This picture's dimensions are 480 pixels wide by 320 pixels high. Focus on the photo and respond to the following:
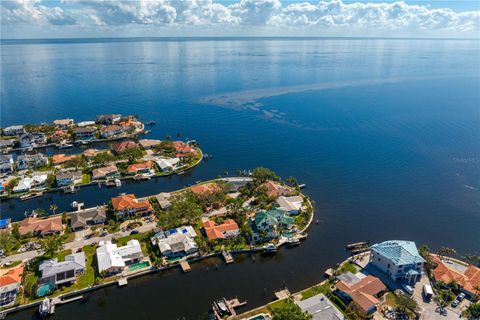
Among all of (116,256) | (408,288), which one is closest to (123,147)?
(116,256)

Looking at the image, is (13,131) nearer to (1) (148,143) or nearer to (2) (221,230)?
(1) (148,143)

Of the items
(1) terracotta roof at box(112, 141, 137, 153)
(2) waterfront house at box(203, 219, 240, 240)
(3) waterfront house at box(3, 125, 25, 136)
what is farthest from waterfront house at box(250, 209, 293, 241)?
(3) waterfront house at box(3, 125, 25, 136)

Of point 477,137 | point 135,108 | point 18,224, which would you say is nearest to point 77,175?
point 18,224

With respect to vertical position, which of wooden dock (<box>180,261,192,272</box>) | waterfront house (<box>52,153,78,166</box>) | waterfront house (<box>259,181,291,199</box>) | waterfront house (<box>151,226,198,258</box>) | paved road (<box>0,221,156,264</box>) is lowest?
wooden dock (<box>180,261,192,272</box>)

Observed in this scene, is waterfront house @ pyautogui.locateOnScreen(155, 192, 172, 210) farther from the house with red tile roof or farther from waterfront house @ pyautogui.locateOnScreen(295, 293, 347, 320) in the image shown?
waterfront house @ pyautogui.locateOnScreen(295, 293, 347, 320)

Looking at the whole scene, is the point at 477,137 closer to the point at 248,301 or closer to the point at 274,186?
the point at 274,186

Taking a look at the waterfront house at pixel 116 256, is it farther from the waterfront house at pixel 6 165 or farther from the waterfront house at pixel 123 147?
the waterfront house at pixel 6 165
